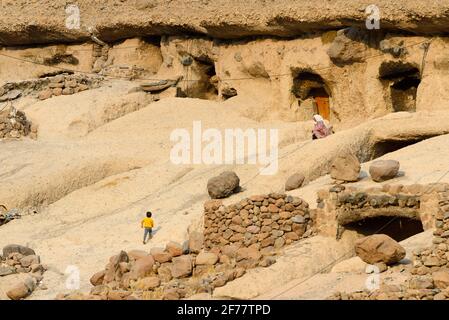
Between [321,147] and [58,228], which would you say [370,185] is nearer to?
[321,147]

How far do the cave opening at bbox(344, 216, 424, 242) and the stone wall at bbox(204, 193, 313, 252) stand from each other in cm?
82

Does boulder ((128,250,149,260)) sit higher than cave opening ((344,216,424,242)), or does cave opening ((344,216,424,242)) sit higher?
cave opening ((344,216,424,242))

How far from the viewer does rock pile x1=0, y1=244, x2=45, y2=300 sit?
73.1 ft

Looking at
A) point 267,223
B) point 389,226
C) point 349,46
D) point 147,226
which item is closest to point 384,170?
point 389,226

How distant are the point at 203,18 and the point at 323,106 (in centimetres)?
389

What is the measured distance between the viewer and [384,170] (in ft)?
74.3

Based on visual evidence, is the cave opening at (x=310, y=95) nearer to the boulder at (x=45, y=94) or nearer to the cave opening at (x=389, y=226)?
the boulder at (x=45, y=94)

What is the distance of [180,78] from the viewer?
A: 120 feet

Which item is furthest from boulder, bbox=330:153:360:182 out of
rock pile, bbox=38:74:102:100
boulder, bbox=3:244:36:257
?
rock pile, bbox=38:74:102:100

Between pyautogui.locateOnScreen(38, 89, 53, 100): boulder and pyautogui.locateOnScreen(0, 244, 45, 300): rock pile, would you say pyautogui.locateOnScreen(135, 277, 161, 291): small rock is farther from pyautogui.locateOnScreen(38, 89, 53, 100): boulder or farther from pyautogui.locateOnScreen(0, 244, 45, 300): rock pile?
pyautogui.locateOnScreen(38, 89, 53, 100): boulder

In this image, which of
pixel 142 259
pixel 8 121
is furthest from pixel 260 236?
pixel 8 121

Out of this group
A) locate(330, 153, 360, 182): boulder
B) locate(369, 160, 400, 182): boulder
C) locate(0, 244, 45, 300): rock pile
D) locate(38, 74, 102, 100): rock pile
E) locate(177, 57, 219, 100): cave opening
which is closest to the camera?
locate(0, 244, 45, 300): rock pile

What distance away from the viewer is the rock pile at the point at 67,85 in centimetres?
3597

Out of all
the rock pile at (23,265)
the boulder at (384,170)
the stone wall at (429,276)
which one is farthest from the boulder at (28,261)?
the stone wall at (429,276)
